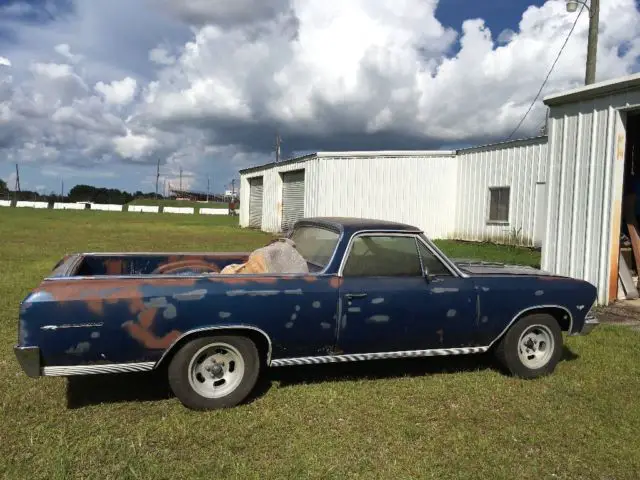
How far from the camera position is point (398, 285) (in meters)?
4.61

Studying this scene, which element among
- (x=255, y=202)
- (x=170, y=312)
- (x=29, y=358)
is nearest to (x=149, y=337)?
(x=170, y=312)

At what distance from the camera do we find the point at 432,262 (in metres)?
4.85

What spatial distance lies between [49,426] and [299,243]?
2.58 meters

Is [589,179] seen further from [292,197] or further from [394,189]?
[292,197]

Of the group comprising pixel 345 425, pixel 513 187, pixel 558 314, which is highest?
pixel 513 187

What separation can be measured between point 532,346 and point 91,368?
3879 millimetres

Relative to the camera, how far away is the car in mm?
3788

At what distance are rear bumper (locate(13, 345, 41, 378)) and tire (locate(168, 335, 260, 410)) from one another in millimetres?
894

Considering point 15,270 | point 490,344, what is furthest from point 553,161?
point 15,270

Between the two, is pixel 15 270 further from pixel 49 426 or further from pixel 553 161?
pixel 553 161

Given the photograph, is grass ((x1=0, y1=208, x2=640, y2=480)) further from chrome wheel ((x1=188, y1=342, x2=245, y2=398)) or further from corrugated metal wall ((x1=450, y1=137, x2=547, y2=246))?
corrugated metal wall ((x1=450, y1=137, x2=547, y2=246))

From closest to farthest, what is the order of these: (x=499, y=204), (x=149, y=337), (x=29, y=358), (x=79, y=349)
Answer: (x=29, y=358) → (x=79, y=349) → (x=149, y=337) → (x=499, y=204)

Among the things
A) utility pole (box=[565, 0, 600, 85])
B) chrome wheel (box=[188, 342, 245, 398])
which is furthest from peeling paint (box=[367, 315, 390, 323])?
utility pole (box=[565, 0, 600, 85])

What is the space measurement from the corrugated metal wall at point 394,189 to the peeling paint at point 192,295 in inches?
616
